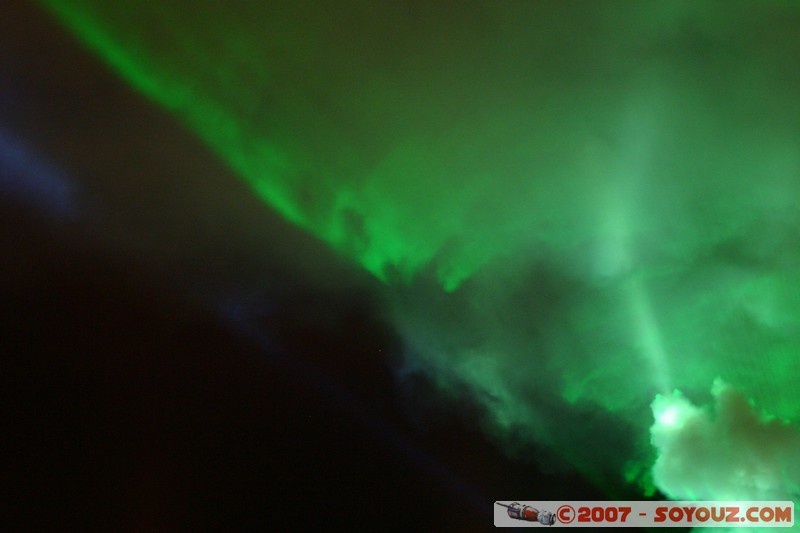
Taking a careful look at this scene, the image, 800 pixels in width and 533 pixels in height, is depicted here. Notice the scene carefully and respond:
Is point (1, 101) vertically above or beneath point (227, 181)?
above

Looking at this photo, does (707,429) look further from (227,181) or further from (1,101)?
(1,101)

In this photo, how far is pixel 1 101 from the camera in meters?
6.21

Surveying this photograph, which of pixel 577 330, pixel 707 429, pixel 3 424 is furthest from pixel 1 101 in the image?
pixel 707 429

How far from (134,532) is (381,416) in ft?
7.74

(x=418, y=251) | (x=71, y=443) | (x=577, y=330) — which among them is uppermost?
(x=418, y=251)

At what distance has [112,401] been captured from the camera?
19.9ft

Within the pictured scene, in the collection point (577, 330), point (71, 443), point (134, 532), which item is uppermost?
point (577, 330)

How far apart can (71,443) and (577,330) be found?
4634mm

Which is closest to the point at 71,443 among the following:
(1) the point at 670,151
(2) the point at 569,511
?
(2) the point at 569,511

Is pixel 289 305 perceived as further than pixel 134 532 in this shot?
Yes

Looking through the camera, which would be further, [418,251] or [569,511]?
[418,251]

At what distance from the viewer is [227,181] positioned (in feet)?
20.7

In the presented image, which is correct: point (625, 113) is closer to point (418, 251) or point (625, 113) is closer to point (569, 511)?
point (418, 251)

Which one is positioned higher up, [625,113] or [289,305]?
[625,113]
